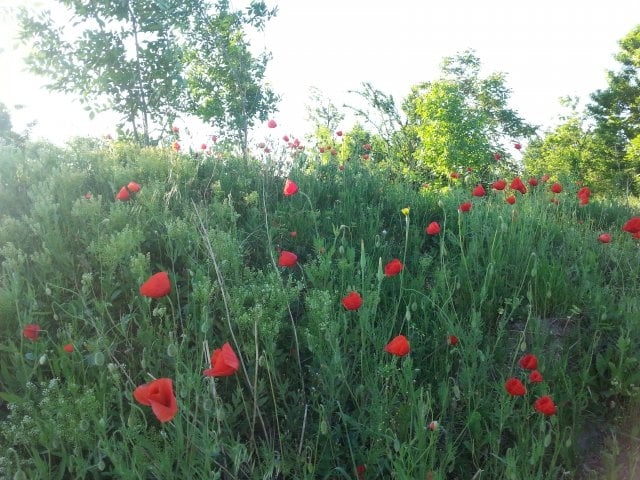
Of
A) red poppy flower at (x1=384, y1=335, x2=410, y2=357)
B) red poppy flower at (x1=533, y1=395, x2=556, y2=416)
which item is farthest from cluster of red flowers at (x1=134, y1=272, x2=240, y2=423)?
red poppy flower at (x1=533, y1=395, x2=556, y2=416)

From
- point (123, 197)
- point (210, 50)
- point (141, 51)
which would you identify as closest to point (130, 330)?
point (123, 197)

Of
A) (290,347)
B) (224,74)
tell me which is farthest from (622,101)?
(290,347)

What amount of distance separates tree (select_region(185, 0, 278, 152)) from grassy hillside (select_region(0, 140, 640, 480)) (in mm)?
5953

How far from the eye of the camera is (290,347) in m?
2.71

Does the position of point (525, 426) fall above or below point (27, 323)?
below

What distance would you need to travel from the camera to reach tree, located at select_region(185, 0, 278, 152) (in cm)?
1098

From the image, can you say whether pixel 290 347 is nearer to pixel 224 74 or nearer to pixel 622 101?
pixel 224 74

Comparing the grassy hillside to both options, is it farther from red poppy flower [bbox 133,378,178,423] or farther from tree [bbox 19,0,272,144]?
tree [bbox 19,0,272,144]

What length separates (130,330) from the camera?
9.07 ft

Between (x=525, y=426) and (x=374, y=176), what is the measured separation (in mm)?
3323

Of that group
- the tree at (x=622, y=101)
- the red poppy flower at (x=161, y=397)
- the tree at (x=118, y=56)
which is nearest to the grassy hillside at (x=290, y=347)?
the red poppy flower at (x=161, y=397)

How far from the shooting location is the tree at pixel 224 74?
10977 millimetres

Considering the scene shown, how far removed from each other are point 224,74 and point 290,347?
11742 millimetres

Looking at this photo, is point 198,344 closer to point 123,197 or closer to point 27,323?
point 27,323
